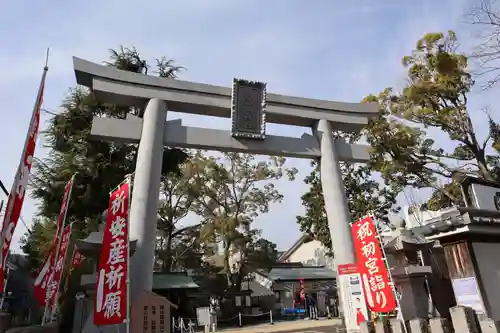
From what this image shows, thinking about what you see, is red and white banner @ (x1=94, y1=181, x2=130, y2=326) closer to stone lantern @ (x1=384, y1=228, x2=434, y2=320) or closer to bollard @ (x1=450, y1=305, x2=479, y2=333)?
bollard @ (x1=450, y1=305, x2=479, y2=333)

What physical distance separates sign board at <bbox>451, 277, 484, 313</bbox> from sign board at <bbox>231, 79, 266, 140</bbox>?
5.88m

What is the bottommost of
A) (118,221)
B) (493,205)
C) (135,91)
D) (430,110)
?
(118,221)

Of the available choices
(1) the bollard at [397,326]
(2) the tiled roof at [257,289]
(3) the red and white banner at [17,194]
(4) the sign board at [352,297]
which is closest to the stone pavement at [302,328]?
(4) the sign board at [352,297]

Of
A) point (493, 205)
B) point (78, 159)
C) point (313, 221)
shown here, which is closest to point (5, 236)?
point (78, 159)

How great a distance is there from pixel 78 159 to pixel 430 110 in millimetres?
15212

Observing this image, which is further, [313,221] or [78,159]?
[313,221]

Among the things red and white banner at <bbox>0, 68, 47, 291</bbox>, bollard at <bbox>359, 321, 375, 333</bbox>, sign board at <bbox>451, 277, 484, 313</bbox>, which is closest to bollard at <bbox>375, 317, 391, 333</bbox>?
bollard at <bbox>359, 321, 375, 333</bbox>

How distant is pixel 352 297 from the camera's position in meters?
8.63

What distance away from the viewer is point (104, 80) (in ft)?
28.3

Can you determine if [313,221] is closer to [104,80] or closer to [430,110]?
[430,110]

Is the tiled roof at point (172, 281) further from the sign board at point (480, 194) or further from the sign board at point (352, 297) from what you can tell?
the sign board at point (480, 194)

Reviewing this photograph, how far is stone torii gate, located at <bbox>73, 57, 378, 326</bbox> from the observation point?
803 cm

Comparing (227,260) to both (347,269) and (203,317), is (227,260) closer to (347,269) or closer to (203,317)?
(203,317)

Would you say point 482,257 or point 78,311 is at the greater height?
point 482,257
